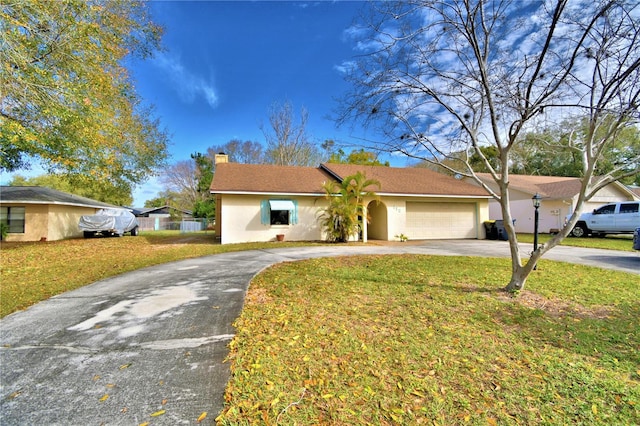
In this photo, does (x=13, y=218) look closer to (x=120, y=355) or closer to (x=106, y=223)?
(x=106, y=223)

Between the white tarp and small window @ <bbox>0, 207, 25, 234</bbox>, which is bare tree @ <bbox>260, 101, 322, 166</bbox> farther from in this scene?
small window @ <bbox>0, 207, 25, 234</bbox>

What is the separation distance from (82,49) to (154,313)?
11.5m

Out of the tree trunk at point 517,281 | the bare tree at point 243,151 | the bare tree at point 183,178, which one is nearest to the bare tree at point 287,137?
the bare tree at point 243,151

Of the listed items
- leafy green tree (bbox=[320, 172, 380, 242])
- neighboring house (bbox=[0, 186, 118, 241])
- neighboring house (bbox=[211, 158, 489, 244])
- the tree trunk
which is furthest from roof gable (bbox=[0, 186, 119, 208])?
the tree trunk

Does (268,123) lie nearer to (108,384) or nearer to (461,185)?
(461,185)

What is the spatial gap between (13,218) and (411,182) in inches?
1025

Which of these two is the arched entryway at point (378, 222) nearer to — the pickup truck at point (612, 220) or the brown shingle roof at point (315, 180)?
the brown shingle roof at point (315, 180)

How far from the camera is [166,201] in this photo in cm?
5328

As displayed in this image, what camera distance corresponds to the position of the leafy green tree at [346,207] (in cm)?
1488

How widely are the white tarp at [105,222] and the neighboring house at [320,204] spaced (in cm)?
718

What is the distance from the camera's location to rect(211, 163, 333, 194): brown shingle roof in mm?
15359

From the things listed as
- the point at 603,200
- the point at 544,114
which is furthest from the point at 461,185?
the point at 544,114

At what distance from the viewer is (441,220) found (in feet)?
61.1

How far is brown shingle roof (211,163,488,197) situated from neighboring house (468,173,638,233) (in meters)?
4.99
